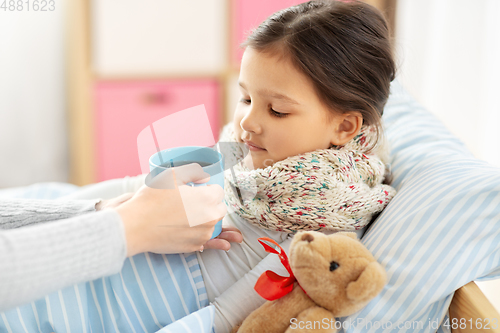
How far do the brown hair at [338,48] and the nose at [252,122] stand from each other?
0.38 ft

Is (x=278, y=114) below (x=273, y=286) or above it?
above

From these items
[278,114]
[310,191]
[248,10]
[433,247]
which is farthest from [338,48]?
[248,10]

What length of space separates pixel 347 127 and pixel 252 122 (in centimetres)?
20

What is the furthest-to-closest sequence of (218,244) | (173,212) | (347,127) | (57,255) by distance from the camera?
(347,127) < (218,244) < (173,212) < (57,255)

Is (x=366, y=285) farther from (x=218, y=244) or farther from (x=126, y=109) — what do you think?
(x=126, y=109)

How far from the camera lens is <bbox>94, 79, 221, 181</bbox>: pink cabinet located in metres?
1.94

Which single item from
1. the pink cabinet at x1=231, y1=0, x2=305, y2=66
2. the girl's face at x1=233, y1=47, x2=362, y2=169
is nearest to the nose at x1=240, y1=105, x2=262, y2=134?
the girl's face at x1=233, y1=47, x2=362, y2=169

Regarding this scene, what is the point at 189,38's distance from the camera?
1994mm

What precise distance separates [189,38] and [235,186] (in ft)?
4.59

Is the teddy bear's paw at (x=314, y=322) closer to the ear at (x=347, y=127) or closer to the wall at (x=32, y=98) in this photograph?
the ear at (x=347, y=127)

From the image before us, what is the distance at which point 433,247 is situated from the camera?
1.96ft

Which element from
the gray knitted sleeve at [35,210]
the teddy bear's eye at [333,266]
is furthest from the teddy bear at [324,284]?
the gray knitted sleeve at [35,210]

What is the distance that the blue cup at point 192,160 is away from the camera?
0.64 meters

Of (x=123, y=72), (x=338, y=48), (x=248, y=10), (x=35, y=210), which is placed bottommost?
(x=35, y=210)
